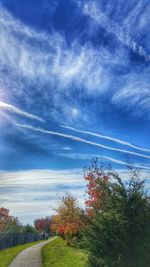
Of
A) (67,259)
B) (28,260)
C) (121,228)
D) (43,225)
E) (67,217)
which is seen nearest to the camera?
(121,228)

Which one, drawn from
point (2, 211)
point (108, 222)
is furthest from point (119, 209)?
point (2, 211)

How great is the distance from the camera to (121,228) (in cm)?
1242

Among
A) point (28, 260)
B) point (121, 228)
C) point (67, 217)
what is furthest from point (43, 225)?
point (121, 228)

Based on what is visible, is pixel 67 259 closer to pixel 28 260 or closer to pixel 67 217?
pixel 28 260

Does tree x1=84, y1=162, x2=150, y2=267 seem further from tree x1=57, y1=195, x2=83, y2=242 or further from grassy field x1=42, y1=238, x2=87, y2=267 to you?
tree x1=57, y1=195, x2=83, y2=242

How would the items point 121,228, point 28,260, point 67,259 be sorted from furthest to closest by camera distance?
point 28,260 < point 67,259 < point 121,228

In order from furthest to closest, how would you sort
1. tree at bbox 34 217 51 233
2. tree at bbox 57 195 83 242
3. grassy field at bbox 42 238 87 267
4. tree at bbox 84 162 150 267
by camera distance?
tree at bbox 34 217 51 233, tree at bbox 57 195 83 242, grassy field at bbox 42 238 87 267, tree at bbox 84 162 150 267

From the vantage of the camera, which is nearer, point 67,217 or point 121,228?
point 121,228

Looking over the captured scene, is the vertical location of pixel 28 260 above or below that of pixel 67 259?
above

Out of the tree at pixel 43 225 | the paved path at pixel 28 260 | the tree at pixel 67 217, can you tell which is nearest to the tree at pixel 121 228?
the paved path at pixel 28 260

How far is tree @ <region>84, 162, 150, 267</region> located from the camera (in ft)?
40.2

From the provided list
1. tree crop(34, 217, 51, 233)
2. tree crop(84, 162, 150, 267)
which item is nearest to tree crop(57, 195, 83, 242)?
tree crop(84, 162, 150, 267)

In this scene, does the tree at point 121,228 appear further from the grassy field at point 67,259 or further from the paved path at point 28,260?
the paved path at point 28,260

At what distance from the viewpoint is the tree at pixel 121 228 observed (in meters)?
12.3
